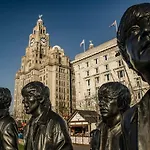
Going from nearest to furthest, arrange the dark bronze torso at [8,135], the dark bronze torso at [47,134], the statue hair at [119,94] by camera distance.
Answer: the statue hair at [119,94], the dark bronze torso at [47,134], the dark bronze torso at [8,135]

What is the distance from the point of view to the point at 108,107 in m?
2.08

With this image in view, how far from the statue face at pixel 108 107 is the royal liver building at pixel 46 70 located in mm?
74718

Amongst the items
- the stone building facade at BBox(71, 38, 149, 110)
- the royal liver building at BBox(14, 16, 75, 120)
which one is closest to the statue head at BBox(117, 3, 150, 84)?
the stone building facade at BBox(71, 38, 149, 110)

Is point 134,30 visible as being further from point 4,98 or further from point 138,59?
point 4,98

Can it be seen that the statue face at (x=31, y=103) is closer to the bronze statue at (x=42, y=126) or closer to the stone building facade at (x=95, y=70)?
the bronze statue at (x=42, y=126)

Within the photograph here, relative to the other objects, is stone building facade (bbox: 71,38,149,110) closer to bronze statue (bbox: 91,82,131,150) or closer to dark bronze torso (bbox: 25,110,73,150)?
dark bronze torso (bbox: 25,110,73,150)

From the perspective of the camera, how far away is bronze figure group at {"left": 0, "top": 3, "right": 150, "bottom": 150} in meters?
0.76

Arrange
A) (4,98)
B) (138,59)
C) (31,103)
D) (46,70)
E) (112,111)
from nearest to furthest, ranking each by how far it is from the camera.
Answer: (138,59)
(112,111)
(31,103)
(4,98)
(46,70)

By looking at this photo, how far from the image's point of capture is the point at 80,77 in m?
40.7

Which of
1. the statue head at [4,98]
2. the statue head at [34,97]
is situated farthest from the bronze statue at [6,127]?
the statue head at [34,97]

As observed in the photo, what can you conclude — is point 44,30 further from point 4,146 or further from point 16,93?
point 4,146

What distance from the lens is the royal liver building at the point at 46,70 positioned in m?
81.8

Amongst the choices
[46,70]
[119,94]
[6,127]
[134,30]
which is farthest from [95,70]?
[46,70]

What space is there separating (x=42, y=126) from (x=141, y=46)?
2.25m
